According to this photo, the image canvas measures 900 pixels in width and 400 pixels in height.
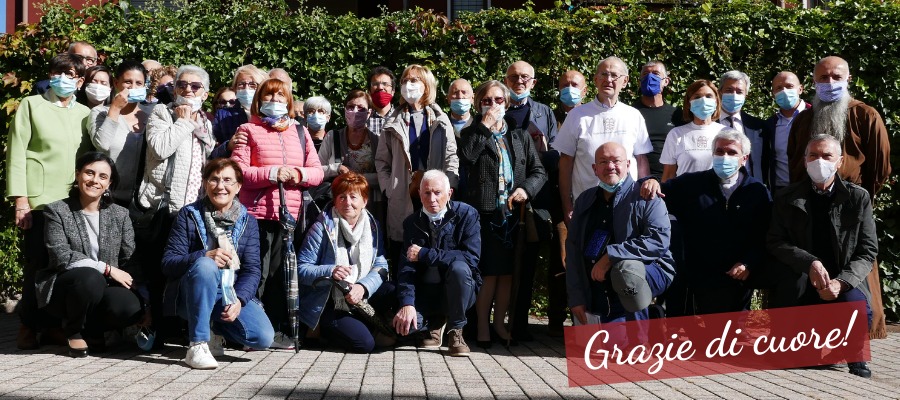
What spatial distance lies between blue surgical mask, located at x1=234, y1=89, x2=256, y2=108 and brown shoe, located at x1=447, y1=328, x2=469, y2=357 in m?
2.63

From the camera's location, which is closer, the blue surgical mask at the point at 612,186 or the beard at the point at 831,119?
the blue surgical mask at the point at 612,186

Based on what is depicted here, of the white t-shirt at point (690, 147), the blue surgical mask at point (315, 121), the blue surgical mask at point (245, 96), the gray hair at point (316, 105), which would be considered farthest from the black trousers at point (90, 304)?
the white t-shirt at point (690, 147)

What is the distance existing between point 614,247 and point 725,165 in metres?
1.12

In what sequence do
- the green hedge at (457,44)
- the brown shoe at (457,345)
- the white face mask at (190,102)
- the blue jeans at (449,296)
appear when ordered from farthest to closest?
the green hedge at (457,44) → the white face mask at (190,102) → the blue jeans at (449,296) → the brown shoe at (457,345)

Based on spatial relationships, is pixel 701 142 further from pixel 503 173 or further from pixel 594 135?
pixel 503 173

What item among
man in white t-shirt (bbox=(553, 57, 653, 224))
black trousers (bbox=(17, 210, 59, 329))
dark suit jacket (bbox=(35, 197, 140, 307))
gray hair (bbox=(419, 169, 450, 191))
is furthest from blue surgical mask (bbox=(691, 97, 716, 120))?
black trousers (bbox=(17, 210, 59, 329))

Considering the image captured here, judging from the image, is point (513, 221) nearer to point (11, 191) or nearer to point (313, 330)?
point (313, 330)

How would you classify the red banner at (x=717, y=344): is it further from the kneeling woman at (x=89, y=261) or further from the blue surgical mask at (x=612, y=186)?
the kneeling woman at (x=89, y=261)

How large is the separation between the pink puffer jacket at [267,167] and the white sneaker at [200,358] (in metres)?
Result: 1.34

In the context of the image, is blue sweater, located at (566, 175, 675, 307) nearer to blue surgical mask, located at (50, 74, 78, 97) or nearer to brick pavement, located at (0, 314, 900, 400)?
brick pavement, located at (0, 314, 900, 400)

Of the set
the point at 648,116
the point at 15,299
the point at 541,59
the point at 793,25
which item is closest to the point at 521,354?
the point at 648,116

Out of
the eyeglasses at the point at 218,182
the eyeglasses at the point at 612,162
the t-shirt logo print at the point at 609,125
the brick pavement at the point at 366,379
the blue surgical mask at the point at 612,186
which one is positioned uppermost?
the t-shirt logo print at the point at 609,125

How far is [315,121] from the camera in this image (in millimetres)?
8867

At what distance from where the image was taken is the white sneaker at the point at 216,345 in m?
7.06
